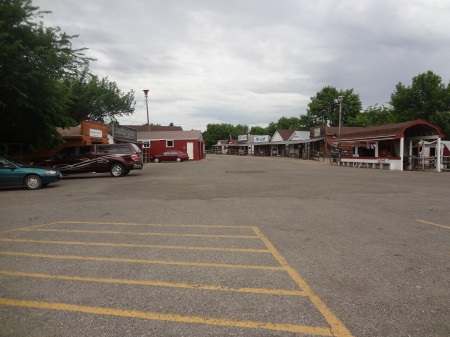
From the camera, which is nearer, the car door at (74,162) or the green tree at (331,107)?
the car door at (74,162)

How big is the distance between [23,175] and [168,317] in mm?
12971

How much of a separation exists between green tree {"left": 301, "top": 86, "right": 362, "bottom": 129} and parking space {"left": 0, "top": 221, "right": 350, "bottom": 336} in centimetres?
6995

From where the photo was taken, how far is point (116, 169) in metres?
19.8

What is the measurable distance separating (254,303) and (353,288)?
123cm

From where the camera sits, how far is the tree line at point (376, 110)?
44875mm

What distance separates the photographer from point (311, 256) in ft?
17.0

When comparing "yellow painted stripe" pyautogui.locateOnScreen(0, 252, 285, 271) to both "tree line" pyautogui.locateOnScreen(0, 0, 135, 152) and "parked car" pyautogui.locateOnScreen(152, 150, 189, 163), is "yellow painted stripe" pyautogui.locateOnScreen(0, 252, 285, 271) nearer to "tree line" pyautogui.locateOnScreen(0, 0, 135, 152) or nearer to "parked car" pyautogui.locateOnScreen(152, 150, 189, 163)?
"tree line" pyautogui.locateOnScreen(0, 0, 135, 152)

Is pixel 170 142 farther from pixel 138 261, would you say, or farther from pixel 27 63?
pixel 138 261

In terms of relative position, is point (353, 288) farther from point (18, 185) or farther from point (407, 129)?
point (407, 129)

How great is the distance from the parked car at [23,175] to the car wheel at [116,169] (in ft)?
17.2

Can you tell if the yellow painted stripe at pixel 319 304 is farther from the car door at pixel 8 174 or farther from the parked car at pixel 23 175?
the car door at pixel 8 174

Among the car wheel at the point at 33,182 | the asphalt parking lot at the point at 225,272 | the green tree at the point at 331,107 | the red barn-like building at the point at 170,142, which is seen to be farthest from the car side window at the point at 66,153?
the green tree at the point at 331,107

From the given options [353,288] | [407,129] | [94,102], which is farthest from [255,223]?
[94,102]

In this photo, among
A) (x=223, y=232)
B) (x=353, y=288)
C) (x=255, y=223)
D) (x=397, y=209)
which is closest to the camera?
(x=353, y=288)
